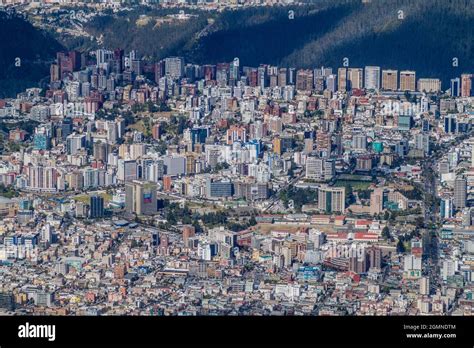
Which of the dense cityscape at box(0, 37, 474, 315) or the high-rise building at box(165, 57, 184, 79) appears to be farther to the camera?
the high-rise building at box(165, 57, 184, 79)

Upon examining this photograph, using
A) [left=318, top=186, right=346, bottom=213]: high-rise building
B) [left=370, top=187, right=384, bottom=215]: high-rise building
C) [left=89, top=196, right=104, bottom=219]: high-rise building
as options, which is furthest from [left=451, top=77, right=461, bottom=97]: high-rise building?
[left=89, top=196, right=104, bottom=219]: high-rise building

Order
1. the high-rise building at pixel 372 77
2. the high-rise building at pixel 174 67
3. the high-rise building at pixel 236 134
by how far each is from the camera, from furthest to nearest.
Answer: the high-rise building at pixel 174 67
the high-rise building at pixel 372 77
the high-rise building at pixel 236 134

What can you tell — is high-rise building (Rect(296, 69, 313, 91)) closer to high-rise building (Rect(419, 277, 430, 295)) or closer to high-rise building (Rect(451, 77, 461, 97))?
high-rise building (Rect(451, 77, 461, 97))

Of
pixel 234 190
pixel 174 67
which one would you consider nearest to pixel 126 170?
pixel 234 190

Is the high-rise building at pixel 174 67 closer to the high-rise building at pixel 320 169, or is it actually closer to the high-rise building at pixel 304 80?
the high-rise building at pixel 304 80

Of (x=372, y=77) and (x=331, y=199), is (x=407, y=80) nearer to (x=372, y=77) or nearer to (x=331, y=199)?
(x=372, y=77)

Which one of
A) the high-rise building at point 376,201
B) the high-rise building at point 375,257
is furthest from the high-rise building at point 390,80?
the high-rise building at point 375,257

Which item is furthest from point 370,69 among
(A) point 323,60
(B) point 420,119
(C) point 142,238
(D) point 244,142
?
(C) point 142,238
